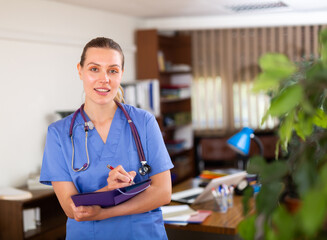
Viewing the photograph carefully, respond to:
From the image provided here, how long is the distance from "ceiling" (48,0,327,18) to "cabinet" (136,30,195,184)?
1.53 feet

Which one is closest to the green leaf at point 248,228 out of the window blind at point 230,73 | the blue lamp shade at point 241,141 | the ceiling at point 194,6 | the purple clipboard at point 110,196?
the purple clipboard at point 110,196

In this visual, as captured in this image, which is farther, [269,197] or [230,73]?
[230,73]

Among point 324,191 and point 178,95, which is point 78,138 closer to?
point 324,191

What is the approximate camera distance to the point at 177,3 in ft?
15.6

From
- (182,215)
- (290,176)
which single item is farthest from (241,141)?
(290,176)

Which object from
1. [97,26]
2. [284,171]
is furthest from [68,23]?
[284,171]

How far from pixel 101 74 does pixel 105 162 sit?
36 cm

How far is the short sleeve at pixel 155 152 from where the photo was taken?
5.82ft

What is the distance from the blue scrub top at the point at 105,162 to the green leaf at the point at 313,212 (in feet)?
4.08

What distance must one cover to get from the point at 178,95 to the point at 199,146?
937 millimetres

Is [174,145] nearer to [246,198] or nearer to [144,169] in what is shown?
[144,169]

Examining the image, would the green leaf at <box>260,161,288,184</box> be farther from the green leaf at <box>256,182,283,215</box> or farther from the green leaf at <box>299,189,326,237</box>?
the green leaf at <box>299,189,326,237</box>

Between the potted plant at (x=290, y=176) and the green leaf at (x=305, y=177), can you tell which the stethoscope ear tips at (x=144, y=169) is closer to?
the potted plant at (x=290, y=176)

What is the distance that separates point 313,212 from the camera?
21.1 inches
